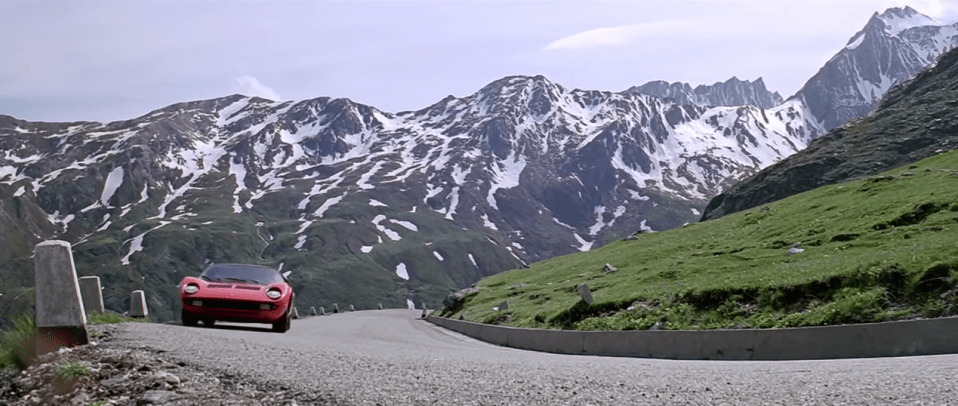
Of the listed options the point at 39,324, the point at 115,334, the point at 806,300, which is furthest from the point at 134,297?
the point at 806,300

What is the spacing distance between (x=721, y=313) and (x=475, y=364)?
44.7ft

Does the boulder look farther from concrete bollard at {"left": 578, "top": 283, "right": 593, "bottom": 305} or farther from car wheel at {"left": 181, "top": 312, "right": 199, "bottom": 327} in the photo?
car wheel at {"left": 181, "top": 312, "right": 199, "bottom": 327}

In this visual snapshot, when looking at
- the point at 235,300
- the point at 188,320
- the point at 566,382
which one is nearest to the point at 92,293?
the point at 188,320

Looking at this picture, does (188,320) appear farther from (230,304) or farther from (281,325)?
(281,325)

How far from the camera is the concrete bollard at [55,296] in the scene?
12797 mm

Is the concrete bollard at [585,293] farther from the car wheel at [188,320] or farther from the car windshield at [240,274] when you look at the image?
the car wheel at [188,320]

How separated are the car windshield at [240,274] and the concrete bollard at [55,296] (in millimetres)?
10385

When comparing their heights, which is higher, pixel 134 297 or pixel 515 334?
pixel 134 297

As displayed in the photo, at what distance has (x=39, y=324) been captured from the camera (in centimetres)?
1280

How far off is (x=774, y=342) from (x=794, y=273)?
8.57 metres

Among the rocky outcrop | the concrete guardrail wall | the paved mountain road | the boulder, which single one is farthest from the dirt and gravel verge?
A: the rocky outcrop

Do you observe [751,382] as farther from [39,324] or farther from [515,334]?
[515,334]

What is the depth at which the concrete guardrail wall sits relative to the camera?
15.6m

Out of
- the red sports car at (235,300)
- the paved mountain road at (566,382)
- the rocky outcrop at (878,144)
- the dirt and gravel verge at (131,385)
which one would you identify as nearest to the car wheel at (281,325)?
the red sports car at (235,300)
